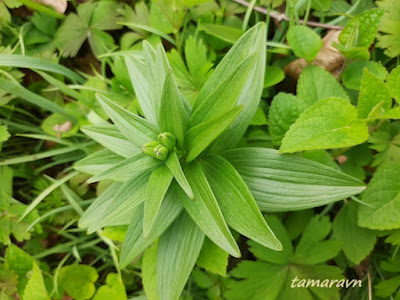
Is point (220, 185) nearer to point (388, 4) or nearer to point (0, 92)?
point (388, 4)

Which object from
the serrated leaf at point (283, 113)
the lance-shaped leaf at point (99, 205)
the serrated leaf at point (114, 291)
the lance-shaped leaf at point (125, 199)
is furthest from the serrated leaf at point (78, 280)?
the serrated leaf at point (283, 113)

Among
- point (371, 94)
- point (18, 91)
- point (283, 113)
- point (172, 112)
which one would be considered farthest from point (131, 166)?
point (18, 91)

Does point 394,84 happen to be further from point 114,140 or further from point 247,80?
point 114,140

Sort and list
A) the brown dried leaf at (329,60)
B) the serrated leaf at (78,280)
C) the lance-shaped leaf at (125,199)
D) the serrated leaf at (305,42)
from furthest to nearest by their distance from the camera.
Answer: the serrated leaf at (78,280) < the brown dried leaf at (329,60) < the serrated leaf at (305,42) < the lance-shaped leaf at (125,199)

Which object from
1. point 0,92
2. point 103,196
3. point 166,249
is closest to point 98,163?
point 103,196

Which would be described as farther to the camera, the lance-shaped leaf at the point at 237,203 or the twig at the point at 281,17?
the twig at the point at 281,17

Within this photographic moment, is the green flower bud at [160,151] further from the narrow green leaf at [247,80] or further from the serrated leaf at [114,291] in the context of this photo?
the serrated leaf at [114,291]
